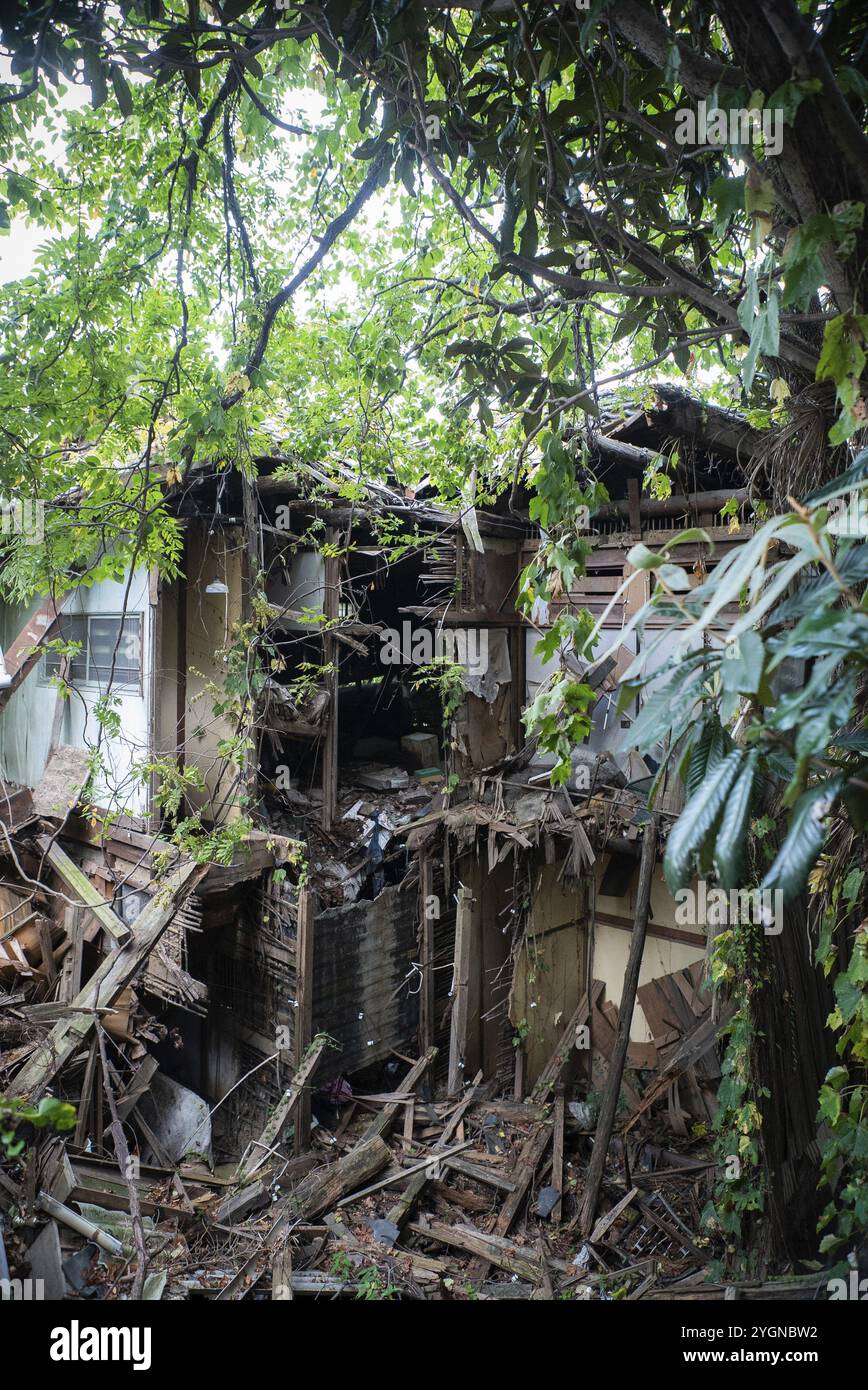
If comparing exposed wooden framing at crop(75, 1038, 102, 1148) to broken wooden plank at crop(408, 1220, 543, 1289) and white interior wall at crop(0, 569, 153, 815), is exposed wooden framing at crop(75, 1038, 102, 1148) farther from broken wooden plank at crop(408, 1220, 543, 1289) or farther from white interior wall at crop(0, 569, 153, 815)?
broken wooden plank at crop(408, 1220, 543, 1289)

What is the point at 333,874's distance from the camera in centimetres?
907

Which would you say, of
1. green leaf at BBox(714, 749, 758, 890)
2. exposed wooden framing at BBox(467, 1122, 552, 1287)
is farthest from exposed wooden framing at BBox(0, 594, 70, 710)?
green leaf at BBox(714, 749, 758, 890)

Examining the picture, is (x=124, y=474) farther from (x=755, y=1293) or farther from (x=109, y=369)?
(x=755, y=1293)

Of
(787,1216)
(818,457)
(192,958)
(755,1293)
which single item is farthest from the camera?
(192,958)

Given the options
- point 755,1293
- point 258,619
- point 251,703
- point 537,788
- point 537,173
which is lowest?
point 755,1293

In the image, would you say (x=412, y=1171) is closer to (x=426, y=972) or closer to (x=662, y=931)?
(x=426, y=972)

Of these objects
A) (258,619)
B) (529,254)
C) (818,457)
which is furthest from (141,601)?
(818,457)

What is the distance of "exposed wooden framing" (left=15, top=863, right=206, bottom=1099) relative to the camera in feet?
20.3

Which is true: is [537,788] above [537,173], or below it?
below

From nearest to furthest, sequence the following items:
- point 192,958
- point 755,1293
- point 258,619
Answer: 1. point 755,1293
2. point 258,619
3. point 192,958

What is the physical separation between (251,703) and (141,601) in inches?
77.8

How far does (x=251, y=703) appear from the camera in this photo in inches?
300

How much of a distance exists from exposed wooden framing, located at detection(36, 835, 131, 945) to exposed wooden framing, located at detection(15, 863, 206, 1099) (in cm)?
19

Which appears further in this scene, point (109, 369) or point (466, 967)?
point (466, 967)
